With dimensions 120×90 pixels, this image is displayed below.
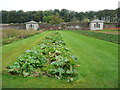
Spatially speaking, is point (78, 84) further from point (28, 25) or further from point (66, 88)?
point (28, 25)

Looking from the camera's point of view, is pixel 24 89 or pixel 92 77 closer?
pixel 24 89

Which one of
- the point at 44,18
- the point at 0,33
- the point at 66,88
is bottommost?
the point at 66,88

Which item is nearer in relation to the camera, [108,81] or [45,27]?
[108,81]

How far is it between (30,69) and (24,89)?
1017 millimetres

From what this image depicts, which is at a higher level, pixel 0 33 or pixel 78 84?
pixel 0 33

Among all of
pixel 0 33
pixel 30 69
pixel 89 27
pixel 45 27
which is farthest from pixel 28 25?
pixel 30 69

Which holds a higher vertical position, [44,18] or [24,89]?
[44,18]

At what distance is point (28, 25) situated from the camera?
36656 mm

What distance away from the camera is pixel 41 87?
311 cm

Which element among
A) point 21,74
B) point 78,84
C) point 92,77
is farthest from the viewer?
point 21,74

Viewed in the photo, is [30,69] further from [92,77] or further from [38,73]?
[92,77]

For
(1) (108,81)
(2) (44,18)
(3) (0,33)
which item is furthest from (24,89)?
(2) (44,18)

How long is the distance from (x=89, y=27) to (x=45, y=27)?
11121mm

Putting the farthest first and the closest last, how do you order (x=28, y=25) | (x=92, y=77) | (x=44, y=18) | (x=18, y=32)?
(x=44, y=18)
(x=28, y=25)
(x=18, y=32)
(x=92, y=77)
